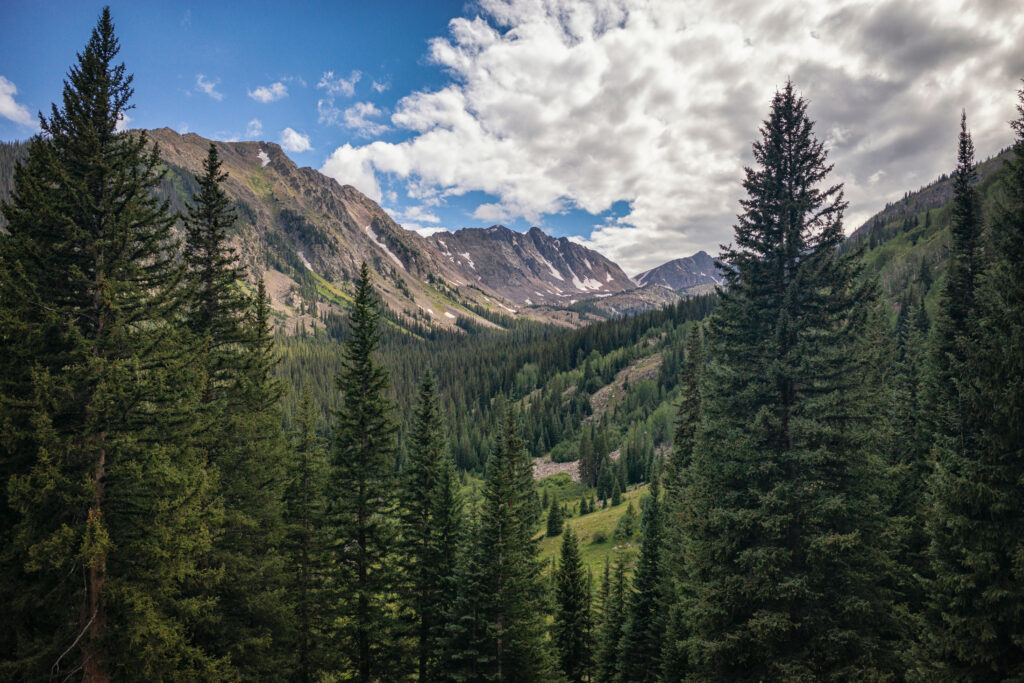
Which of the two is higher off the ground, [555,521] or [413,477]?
[413,477]

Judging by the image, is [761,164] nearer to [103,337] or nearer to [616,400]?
[103,337]

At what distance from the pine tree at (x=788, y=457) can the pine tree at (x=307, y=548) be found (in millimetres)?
15294

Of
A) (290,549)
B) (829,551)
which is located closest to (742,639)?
(829,551)

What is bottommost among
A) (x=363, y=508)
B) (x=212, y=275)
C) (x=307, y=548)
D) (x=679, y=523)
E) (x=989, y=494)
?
(x=307, y=548)

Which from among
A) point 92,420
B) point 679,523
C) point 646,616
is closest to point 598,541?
point 646,616

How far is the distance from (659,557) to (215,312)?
26107mm

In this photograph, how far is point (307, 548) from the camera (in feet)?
66.3

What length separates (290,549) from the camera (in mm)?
20156

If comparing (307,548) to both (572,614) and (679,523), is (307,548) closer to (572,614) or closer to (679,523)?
(679,523)

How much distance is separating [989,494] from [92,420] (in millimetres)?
21830

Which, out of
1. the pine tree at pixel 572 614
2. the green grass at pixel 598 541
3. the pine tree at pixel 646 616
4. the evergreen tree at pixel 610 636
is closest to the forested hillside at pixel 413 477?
the pine tree at pixel 646 616

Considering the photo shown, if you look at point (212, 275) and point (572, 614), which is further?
point (572, 614)

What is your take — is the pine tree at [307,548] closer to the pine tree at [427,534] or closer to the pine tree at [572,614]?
the pine tree at [427,534]

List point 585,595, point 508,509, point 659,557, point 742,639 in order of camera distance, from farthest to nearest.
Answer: point 585,595, point 659,557, point 508,509, point 742,639
